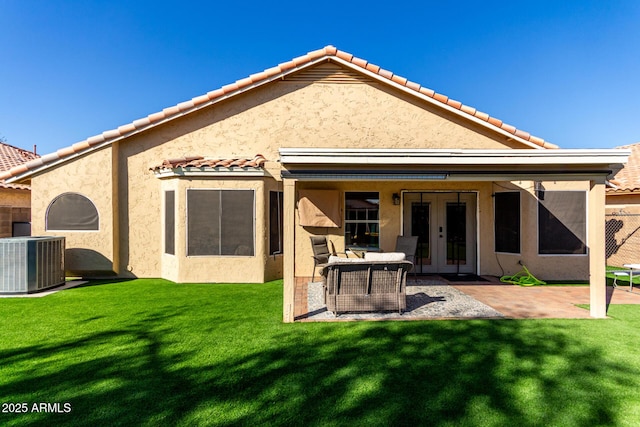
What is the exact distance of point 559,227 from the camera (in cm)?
1102

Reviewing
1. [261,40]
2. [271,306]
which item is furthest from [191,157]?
[261,40]

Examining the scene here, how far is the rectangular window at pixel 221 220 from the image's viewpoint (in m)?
10.6

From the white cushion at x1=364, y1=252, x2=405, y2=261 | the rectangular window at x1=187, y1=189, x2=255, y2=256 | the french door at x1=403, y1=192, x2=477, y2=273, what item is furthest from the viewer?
the french door at x1=403, y1=192, x2=477, y2=273

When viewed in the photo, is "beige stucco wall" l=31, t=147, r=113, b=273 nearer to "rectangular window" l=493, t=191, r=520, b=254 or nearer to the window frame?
the window frame

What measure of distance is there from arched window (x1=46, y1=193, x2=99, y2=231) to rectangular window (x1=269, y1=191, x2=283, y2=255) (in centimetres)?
582

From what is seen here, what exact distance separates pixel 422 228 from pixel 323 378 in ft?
28.8

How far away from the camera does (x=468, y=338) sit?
5727 mm

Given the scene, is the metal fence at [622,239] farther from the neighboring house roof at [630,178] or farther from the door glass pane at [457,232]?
the door glass pane at [457,232]

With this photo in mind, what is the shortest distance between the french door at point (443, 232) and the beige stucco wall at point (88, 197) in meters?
10.6

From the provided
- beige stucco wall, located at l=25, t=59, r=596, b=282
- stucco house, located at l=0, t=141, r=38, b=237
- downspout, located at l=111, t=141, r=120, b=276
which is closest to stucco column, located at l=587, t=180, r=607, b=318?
beige stucco wall, located at l=25, t=59, r=596, b=282

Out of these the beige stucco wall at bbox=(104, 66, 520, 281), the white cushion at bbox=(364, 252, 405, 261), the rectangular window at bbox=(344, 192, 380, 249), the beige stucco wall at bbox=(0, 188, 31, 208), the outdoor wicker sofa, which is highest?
the beige stucco wall at bbox=(104, 66, 520, 281)

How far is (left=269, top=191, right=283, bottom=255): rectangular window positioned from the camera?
1105cm

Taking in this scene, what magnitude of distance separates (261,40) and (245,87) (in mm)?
11320

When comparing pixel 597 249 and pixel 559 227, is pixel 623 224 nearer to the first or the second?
pixel 559 227
